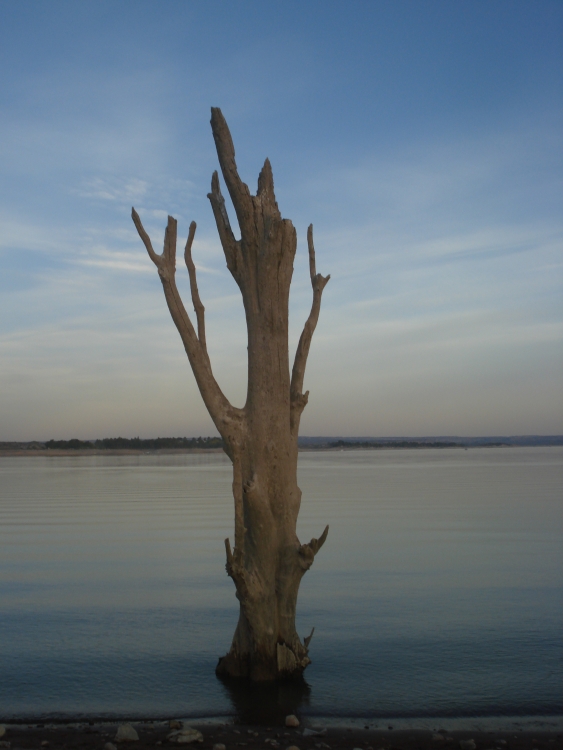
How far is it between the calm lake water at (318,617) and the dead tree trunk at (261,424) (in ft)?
1.72

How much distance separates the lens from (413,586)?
438 inches

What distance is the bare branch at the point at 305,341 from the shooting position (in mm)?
7777

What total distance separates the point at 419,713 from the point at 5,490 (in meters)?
28.3

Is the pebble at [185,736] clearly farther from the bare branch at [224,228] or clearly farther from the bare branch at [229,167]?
the bare branch at [229,167]

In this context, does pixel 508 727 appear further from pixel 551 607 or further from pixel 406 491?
pixel 406 491

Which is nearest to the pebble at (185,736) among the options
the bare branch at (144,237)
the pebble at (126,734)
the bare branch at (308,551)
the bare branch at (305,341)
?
the pebble at (126,734)

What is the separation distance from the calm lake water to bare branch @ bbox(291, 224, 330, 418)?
273 centimetres

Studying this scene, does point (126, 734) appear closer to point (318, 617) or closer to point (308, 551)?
point (308, 551)

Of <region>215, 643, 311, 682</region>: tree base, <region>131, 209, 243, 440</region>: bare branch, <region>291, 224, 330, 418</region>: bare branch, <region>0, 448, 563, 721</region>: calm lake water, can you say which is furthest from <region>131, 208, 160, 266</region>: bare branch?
<region>0, 448, 563, 721</region>: calm lake water

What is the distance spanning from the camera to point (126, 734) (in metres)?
5.61

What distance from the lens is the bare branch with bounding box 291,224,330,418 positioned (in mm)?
7777

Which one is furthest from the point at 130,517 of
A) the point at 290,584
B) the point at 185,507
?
the point at 290,584

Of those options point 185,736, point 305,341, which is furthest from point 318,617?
point 185,736

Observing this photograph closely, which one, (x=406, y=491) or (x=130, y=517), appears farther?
(x=406, y=491)
